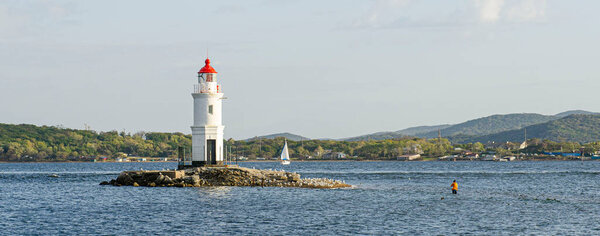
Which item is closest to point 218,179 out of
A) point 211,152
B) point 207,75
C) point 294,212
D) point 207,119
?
A: point 211,152

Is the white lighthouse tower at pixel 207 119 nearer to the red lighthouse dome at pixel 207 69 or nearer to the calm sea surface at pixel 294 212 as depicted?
the red lighthouse dome at pixel 207 69

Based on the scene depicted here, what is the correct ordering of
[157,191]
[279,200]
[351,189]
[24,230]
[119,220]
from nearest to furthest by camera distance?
[24,230] → [119,220] → [279,200] → [157,191] → [351,189]

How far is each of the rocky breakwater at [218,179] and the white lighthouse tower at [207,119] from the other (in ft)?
5.32

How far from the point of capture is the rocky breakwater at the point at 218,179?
62094 millimetres

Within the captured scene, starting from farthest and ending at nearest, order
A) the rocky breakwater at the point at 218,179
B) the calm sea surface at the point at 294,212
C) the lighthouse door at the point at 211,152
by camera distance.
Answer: the lighthouse door at the point at 211,152
the rocky breakwater at the point at 218,179
the calm sea surface at the point at 294,212

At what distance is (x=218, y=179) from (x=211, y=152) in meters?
3.04

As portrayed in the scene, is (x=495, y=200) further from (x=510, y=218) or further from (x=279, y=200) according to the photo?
(x=279, y=200)

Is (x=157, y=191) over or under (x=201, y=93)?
under

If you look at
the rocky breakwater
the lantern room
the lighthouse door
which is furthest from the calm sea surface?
the lantern room

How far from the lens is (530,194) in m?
59.3

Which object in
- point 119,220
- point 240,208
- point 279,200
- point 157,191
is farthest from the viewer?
point 157,191

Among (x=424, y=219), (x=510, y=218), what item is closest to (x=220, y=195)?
(x=424, y=219)

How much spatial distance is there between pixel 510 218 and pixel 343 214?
9805 mm

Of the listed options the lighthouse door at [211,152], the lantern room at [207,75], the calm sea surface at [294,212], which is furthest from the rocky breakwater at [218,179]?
the lantern room at [207,75]
